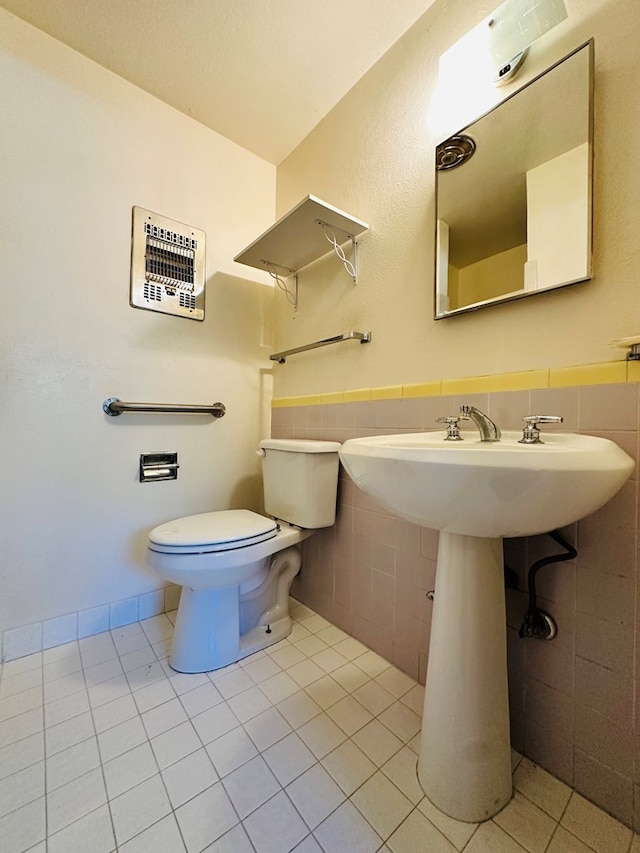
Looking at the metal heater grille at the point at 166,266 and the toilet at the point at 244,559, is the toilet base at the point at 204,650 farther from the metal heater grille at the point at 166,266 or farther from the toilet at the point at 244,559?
the metal heater grille at the point at 166,266

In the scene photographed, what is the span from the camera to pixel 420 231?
110cm

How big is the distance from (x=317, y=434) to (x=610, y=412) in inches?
37.9

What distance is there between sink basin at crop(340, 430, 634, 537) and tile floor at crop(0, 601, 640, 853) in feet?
2.12

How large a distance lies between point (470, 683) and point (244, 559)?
68 cm

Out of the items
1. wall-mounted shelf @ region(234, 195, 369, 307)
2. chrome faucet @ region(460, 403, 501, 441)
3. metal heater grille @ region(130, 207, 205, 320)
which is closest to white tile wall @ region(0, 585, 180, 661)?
metal heater grille @ region(130, 207, 205, 320)

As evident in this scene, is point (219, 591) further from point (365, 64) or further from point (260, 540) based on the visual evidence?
point (365, 64)

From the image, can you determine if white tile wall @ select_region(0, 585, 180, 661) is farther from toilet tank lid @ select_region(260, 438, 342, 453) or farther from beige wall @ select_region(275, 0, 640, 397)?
beige wall @ select_region(275, 0, 640, 397)

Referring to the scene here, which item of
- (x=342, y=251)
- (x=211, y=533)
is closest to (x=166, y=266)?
(x=342, y=251)

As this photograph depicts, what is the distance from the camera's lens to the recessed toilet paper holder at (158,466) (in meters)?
1.39

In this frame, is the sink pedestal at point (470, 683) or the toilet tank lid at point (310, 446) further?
the toilet tank lid at point (310, 446)

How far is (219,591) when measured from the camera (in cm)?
113

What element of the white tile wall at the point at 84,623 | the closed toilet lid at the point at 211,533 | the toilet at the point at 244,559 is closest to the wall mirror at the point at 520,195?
the toilet at the point at 244,559

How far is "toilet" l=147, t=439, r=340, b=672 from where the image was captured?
105 centimetres

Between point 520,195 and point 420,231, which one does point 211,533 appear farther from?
point 520,195
